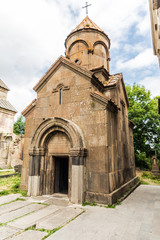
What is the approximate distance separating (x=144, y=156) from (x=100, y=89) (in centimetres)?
1401

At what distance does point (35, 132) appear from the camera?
6.98 metres

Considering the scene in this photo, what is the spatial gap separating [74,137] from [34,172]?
2504 mm

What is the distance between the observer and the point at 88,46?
971 cm

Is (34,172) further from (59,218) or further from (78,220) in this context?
(78,220)

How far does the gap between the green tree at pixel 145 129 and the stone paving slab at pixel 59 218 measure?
14815 mm

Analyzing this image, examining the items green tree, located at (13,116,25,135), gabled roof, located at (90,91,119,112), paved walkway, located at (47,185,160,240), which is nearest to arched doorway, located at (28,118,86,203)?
gabled roof, located at (90,91,119,112)

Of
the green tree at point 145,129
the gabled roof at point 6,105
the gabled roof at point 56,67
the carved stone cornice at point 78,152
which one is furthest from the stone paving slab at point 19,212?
the gabled roof at point 6,105

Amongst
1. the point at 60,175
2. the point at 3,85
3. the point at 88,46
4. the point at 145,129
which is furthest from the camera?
the point at 3,85

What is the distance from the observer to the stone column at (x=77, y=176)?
5496 millimetres

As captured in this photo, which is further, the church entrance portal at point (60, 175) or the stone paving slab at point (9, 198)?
the church entrance portal at point (60, 175)

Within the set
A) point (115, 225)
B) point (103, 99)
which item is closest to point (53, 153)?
point (103, 99)

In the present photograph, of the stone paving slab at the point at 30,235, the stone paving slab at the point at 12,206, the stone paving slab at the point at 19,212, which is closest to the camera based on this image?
the stone paving slab at the point at 30,235

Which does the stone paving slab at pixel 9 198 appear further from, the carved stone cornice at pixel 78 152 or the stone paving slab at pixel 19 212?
the carved stone cornice at pixel 78 152

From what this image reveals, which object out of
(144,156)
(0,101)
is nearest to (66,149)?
(144,156)
